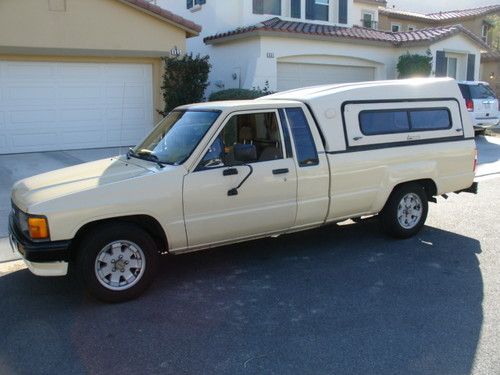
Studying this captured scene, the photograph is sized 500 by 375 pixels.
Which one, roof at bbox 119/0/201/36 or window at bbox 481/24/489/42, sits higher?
window at bbox 481/24/489/42

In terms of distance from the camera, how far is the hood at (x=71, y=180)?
4781 millimetres

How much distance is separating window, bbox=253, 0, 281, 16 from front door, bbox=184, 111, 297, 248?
43.4 ft

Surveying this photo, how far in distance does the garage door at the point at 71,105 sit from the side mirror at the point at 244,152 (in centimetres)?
793

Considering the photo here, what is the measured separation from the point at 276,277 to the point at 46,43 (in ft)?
32.5

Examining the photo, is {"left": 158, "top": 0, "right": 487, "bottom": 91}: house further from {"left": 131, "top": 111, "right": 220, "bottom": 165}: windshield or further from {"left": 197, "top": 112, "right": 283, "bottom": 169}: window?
{"left": 197, "top": 112, "right": 283, "bottom": 169}: window

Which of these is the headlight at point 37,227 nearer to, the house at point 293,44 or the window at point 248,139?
the window at point 248,139

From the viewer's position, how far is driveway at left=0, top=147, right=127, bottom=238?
10.1m

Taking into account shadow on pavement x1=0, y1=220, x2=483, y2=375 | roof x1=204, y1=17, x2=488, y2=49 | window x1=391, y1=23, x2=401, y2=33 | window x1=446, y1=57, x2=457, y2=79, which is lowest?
shadow on pavement x1=0, y1=220, x2=483, y2=375

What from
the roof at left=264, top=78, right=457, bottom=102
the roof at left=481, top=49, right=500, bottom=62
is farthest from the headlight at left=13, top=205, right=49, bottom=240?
the roof at left=481, top=49, right=500, bottom=62

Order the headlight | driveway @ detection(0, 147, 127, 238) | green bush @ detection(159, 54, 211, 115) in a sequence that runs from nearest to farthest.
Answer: the headlight → driveway @ detection(0, 147, 127, 238) → green bush @ detection(159, 54, 211, 115)

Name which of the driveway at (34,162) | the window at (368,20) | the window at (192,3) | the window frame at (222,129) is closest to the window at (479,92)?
the window at (192,3)

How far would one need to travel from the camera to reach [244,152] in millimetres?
5195

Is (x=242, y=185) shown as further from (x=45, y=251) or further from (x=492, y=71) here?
(x=492, y=71)

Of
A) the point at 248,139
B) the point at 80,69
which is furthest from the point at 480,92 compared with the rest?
the point at 248,139
